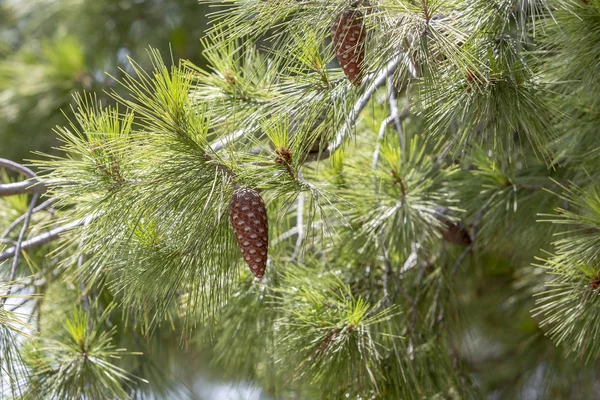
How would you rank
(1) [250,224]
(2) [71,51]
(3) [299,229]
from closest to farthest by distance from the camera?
(1) [250,224]
(3) [299,229]
(2) [71,51]

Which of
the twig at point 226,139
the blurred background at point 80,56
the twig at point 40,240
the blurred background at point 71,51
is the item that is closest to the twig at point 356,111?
the twig at point 226,139

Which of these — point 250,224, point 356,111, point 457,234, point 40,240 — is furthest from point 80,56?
point 250,224

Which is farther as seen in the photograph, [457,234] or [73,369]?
[457,234]

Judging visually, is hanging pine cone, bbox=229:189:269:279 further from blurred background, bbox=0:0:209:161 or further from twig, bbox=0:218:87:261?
blurred background, bbox=0:0:209:161

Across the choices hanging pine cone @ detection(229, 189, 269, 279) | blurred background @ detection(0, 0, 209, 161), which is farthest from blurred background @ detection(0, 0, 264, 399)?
hanging pine cone @ detection(229, 189, 269, 279)

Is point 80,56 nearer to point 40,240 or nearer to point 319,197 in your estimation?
point 40,240

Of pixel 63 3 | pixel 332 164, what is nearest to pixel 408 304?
pixel 332 164

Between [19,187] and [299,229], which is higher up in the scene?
[19,187]

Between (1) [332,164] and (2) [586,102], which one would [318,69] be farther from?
(2) [586,102]
